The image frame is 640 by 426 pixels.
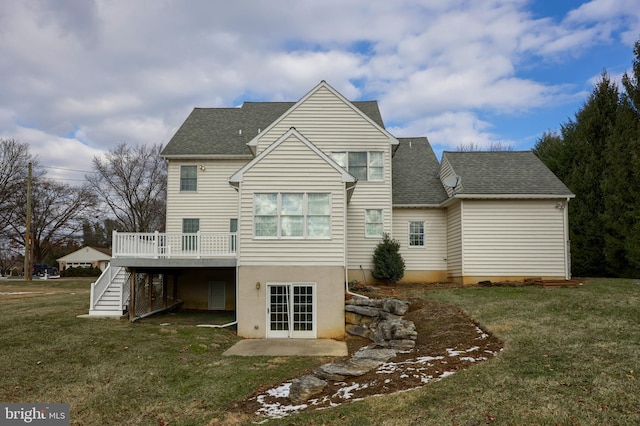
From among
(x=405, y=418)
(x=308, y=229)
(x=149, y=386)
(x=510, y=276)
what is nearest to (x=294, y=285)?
(x=308, y=229)

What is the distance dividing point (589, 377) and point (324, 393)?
4250 mm

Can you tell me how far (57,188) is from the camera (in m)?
50.0

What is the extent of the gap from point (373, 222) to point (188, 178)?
27.8 feet

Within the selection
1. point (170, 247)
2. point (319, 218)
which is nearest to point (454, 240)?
point (319, 218)

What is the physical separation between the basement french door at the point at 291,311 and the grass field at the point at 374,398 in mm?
1388

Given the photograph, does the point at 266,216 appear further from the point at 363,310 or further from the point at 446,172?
the point at 446,172

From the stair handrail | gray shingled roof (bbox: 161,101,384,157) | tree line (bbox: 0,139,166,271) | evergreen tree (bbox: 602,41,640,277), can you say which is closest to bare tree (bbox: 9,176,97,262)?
tree line (bbox: 0,139,166,271)

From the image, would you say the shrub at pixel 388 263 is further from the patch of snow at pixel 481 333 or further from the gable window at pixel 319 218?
the patch of snow at pixel 481 333

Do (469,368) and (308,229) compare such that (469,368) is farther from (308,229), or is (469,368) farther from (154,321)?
(154,321)

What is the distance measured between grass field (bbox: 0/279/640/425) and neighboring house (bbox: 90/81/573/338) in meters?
2.16

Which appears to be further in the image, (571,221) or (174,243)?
(571,221)

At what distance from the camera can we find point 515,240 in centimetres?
1875

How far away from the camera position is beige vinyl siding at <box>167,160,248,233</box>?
823 inches

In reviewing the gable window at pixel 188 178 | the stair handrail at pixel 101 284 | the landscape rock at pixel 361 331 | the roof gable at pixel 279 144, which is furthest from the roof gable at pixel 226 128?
the landscape rock at pixel 361 331
